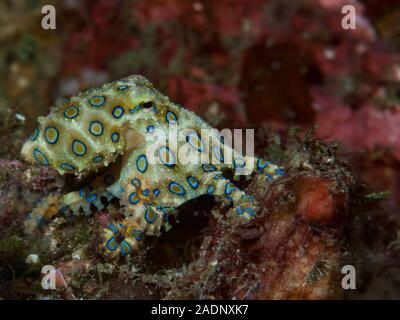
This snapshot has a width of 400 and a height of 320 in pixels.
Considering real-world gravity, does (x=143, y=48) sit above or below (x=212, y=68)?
above

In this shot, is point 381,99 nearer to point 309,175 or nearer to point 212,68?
point 212,68

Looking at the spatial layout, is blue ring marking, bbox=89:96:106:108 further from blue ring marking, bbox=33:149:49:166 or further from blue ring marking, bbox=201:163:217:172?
blue ring marking, bbox=201:163:217:172

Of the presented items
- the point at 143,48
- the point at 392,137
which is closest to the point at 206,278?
the point at 392,137

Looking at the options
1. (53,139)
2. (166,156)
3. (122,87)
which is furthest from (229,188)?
(53,139)

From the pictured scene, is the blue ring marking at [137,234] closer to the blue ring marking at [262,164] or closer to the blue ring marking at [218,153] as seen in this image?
the blue ring marking at [218,153]

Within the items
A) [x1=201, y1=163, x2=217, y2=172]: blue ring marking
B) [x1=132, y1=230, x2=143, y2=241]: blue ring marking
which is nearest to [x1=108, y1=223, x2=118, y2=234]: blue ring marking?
[x1=132, y1=230, x2=143, y2=241]: blue ring marking

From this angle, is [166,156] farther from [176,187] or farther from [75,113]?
[75,113]

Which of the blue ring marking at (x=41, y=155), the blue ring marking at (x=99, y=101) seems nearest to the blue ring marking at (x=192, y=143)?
the blue ring marking at (x=99, y=101)
